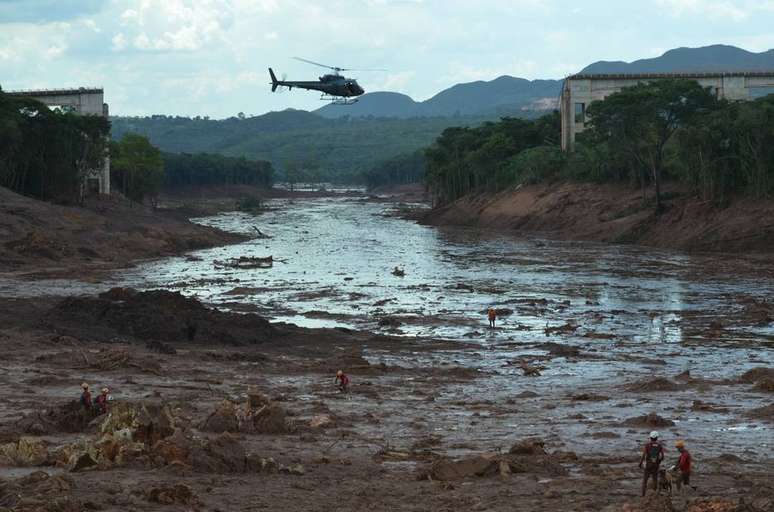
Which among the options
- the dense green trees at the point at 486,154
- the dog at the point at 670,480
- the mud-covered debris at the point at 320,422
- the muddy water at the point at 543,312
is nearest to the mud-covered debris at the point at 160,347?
the muddy water at the point at 543,312

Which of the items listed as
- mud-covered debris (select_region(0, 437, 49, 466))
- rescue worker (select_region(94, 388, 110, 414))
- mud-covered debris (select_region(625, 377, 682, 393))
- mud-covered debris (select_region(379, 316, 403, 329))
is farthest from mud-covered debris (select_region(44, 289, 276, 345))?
mud-covered debris (select_region(0, 437, 49, 466))

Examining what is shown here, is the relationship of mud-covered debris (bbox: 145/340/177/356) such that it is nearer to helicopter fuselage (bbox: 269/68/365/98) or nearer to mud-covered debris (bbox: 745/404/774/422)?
mud-covered debris (bbox: 745/404/774/422)

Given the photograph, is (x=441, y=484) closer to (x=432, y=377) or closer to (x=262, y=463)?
(x=262, y=463)

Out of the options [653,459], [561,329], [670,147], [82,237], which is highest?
[670,147]

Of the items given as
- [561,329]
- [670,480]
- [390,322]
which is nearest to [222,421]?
[670,480]

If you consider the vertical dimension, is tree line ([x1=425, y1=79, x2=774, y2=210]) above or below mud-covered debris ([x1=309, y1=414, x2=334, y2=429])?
above

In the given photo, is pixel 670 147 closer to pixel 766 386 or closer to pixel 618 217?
pixel 618 217
